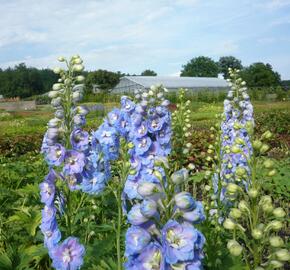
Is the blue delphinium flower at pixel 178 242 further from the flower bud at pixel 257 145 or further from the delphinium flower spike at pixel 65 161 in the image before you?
the delphinium flower spike at pixel 65 161

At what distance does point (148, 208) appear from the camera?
1.62 m

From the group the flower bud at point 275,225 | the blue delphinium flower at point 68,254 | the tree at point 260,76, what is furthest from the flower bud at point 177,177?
the tree at point 260,76

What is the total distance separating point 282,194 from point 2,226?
406 centimetres

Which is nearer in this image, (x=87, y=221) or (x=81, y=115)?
(x=81, y=115)

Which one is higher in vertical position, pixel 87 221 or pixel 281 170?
pixel 87 221

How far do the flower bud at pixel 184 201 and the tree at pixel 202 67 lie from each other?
289ft

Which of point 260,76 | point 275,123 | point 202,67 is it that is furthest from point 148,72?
point 275,123

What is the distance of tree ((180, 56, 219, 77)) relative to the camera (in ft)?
292

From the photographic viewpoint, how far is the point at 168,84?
52469 mm

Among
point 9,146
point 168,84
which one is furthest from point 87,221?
point 168,84

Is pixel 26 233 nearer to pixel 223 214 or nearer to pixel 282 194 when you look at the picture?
pixel 223 214

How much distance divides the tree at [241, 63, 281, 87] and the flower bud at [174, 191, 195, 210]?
71.1m

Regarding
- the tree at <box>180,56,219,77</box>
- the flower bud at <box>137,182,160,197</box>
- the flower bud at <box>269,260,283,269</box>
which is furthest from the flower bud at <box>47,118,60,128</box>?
the tree at <box>180,56,219,77</box>

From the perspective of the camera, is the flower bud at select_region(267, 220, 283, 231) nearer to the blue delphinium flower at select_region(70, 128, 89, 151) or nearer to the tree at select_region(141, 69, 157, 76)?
the blue delphinium flower at select_region(70, 128, 89, 151)
